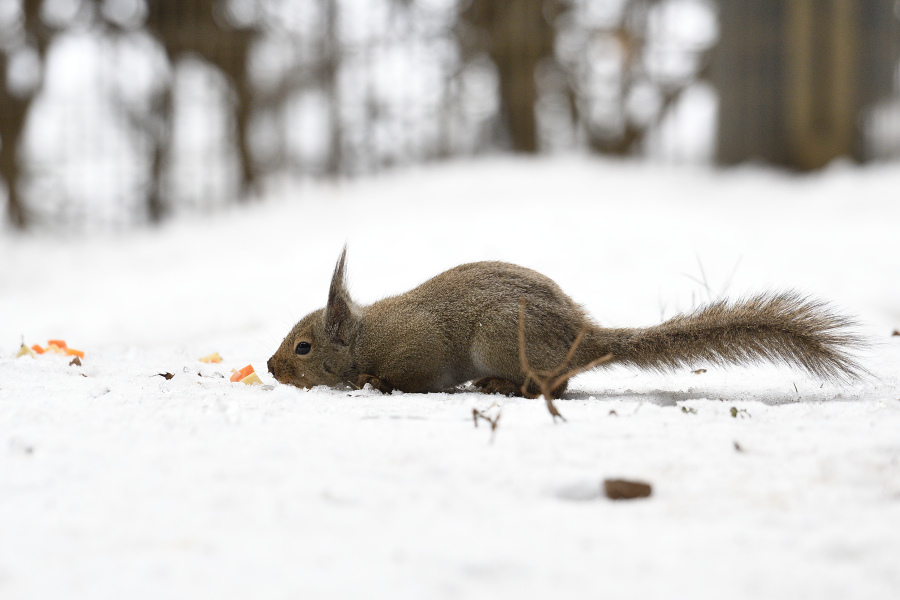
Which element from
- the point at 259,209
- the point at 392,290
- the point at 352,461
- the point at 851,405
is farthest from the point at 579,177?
the point at 352,461

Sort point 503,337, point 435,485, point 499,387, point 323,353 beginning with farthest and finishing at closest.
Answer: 1. point 323,353
2. point 499,387
3. point 503,337
4. point 435,485

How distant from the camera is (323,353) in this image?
3.47 meters

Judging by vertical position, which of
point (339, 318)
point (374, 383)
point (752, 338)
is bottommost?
point (374, 383)

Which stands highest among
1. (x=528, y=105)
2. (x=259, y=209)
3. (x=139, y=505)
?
(x=528, y=105)

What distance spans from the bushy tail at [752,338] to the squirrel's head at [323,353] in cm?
109

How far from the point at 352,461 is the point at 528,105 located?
911cm

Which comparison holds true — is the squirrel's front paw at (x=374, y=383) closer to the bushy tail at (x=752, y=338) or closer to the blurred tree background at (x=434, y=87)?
the bushy tail at (x=752, y=338)

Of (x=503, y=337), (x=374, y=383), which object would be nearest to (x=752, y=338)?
(x=503, y=337)

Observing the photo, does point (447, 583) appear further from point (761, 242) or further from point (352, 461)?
point (761, 242)

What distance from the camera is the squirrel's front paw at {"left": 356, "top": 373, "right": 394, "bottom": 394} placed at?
132 inches

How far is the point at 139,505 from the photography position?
68.1 inches

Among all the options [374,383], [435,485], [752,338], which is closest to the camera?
[435,485]

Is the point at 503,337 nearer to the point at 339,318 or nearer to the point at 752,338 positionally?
the point at 339,318

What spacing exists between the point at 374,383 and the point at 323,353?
0.27 metres
